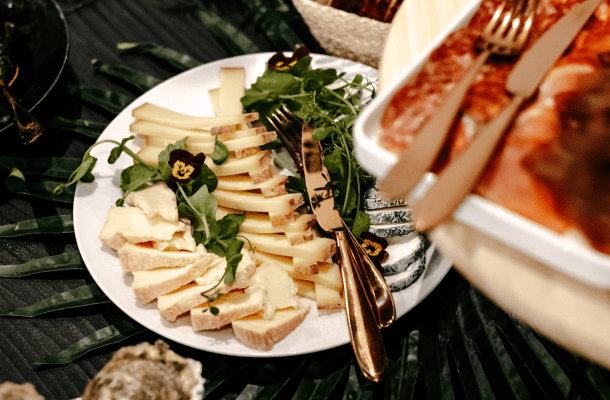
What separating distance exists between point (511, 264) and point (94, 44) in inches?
68.3

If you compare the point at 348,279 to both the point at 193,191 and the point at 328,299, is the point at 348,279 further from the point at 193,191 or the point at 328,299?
the point at 193,191

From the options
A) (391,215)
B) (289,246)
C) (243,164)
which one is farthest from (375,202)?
(243,164)

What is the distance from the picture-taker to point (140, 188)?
110 cm

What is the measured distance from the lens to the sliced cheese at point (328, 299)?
38.9 inches

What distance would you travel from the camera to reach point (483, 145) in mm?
422

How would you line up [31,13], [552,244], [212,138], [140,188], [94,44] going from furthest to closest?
1. [94,44]
2. [31,13]
3. [212,138]
4. [140,188]
5. [552,244]

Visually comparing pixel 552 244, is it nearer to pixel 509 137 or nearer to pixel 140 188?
pixel 509 137

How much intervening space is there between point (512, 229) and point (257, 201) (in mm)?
798

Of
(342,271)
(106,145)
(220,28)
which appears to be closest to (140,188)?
(106,145)

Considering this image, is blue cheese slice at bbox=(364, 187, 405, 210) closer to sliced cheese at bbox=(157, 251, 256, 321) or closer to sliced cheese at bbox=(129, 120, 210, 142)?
sliced cheese at bbox=(157, 251, 256, 321)

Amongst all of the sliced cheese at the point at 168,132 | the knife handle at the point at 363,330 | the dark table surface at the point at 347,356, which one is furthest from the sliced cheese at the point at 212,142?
the knife handle at the point at 363,330

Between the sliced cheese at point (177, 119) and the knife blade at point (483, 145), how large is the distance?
871 millimetres

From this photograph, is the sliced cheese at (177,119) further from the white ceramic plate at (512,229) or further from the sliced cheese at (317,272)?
the white ceramic plate at (512,229)

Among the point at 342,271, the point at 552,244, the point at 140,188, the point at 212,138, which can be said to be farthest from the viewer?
the point at 212,138
